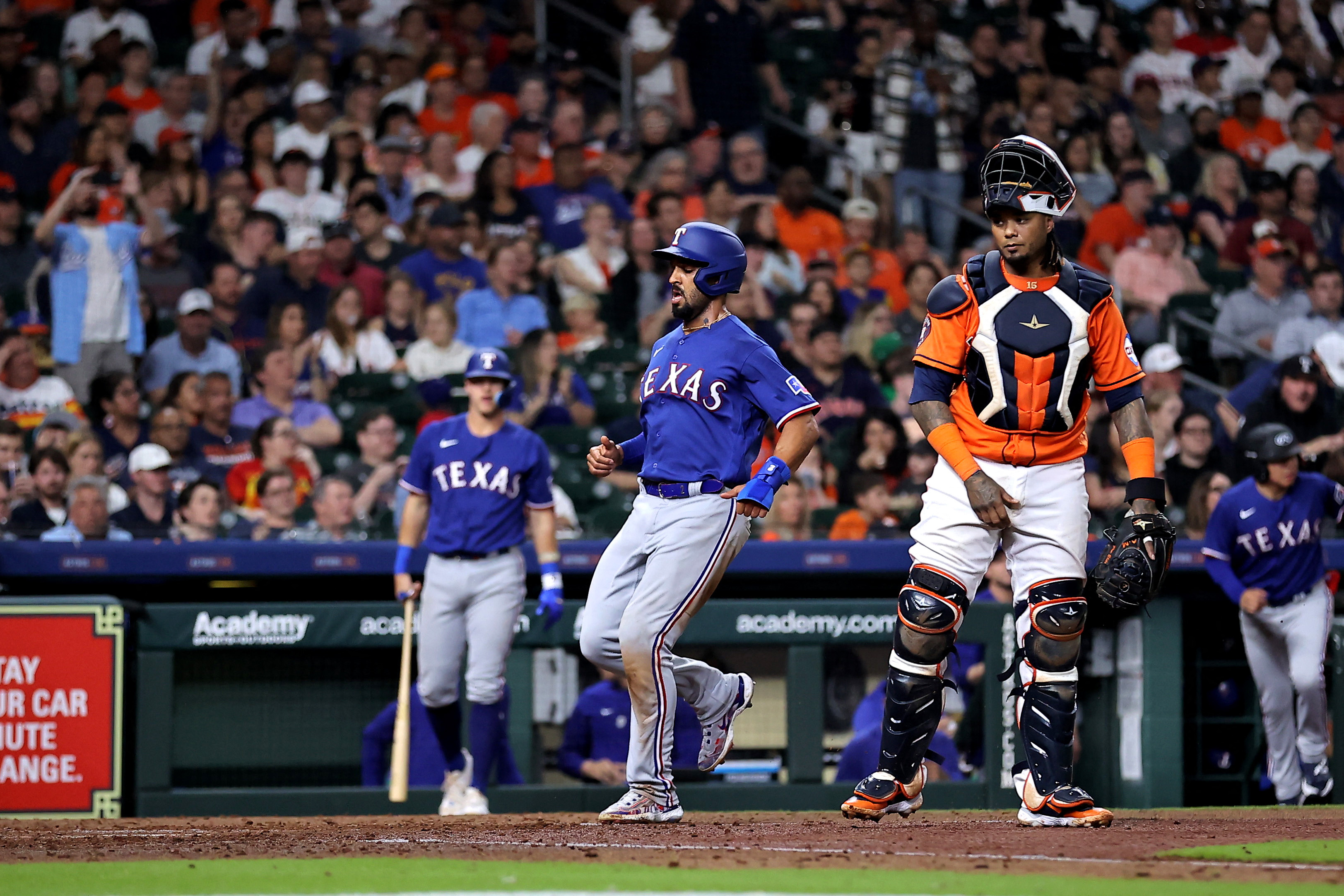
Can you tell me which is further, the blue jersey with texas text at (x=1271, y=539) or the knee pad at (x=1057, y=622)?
the blue jersey with texas text at (x=1271, y=539)

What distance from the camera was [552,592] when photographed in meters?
7.91

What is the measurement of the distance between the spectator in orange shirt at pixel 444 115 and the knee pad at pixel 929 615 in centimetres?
826

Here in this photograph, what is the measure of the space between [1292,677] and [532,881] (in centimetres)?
547

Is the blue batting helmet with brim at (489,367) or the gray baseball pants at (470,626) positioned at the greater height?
the blue batting helmet with brim at (489,367)

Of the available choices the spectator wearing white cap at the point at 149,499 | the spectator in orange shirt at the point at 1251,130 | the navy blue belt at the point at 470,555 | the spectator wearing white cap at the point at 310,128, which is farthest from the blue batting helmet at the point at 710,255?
the spectator in orange shirt at the point at 1251,130

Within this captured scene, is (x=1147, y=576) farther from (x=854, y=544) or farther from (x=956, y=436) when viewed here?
(x=854, y=544)

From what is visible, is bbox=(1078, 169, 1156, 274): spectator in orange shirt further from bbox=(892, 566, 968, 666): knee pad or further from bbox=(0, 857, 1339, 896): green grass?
bbox=(0, 857, 1339, 896): green grass

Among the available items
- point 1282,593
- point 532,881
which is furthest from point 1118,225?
point 532,881

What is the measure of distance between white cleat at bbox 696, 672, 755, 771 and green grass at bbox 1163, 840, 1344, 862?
169 centimetres

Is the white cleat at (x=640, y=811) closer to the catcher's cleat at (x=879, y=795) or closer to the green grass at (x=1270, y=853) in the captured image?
the catcher's cleat at (x=879, y=795)

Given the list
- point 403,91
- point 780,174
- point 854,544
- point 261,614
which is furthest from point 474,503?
point 780,174

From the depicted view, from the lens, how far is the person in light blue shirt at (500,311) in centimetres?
1120

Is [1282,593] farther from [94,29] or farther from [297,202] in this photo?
[94,29]

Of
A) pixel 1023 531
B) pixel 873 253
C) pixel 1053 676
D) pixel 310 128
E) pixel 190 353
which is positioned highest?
pixel 310 128
